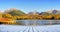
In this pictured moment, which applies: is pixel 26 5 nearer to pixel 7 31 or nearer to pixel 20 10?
pixel 20 10

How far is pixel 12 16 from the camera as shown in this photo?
4168mm

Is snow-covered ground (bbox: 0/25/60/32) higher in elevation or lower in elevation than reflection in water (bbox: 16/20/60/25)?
lower

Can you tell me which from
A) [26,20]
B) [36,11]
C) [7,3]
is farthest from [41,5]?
[7,3]

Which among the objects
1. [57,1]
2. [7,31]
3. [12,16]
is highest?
[57,1]

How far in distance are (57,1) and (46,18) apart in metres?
0.47

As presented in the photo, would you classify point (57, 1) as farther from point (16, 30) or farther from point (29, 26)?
point (16, 30)

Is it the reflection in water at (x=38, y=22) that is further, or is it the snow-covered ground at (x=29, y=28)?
the reflection in water at (x=38, y=22)

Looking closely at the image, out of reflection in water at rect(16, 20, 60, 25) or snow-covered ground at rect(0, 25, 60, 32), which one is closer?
snow-covered ground at rect(0, 25, 60, 32)

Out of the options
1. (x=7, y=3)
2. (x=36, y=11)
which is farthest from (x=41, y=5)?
(x=7, y=3)

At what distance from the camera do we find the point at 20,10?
4160mm

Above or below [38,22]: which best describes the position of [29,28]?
below

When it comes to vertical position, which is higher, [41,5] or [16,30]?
[41,5]

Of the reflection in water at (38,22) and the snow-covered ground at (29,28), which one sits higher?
the reflection in water at (38,22)

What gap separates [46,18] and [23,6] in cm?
61
